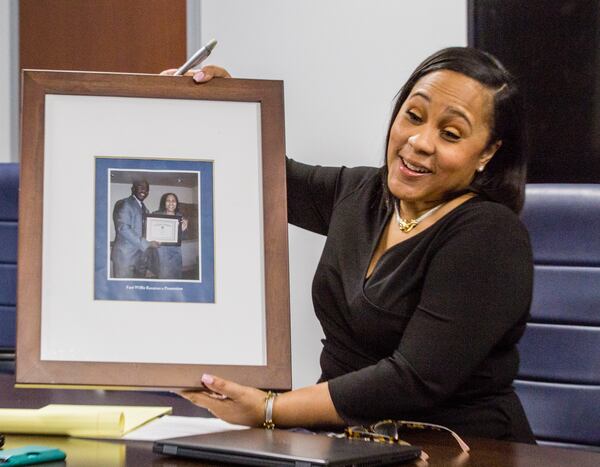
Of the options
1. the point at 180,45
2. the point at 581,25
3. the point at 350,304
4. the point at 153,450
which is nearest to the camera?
the point at 153,450

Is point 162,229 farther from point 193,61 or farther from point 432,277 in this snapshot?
point 432,277

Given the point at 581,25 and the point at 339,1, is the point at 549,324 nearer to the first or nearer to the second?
the point at 581,25

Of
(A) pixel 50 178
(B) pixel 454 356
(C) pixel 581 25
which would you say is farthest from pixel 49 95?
(C) pixel 581 25

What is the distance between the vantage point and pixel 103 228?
128 centimetres

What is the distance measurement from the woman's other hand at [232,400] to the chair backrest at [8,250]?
140 centimetres

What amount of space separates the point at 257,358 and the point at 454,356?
29cm

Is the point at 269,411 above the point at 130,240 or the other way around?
the other way around

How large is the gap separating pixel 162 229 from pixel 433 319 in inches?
16.3

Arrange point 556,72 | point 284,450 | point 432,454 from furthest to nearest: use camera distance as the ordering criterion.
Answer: point 556,72, point 432,454, point 284,450

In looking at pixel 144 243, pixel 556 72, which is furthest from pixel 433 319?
pixel 556 72

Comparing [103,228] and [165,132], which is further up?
[165,132]

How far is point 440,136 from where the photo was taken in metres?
1.46

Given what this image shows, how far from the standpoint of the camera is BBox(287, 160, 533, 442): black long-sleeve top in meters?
1.31

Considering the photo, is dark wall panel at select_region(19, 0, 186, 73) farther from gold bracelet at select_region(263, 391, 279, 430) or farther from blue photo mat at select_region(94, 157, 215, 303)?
gold bracelet at select_region(263, 391, 279, 430)
